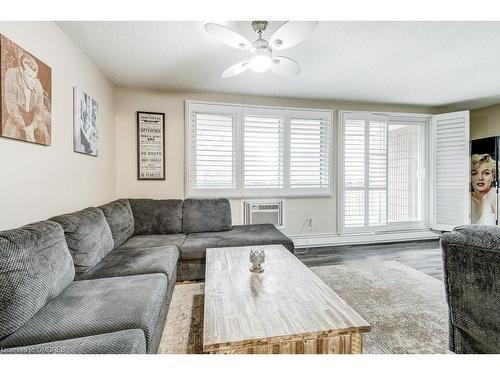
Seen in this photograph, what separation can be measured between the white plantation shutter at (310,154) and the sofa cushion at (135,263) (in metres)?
2.37

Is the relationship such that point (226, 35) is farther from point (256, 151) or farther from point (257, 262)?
point (256, 151)

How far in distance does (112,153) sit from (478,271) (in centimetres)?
374

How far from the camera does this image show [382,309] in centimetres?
200

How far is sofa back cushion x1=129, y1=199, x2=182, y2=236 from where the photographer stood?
9.70 ft

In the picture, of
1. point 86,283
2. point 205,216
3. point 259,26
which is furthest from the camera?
point 205,216

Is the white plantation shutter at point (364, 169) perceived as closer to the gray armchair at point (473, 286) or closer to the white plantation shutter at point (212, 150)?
the white plantation shutter at point (212, 150)

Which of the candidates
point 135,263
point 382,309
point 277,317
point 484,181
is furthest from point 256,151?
point 484,181

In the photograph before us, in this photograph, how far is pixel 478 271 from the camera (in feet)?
3.33

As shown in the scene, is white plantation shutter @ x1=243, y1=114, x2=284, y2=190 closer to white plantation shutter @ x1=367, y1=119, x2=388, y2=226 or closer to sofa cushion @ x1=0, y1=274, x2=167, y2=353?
white plantation shutter @ x1=367, y1=119, x2=388, y2=226

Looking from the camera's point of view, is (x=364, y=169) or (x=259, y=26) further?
(x=364, y=169)

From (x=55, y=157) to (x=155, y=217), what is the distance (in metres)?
1.28

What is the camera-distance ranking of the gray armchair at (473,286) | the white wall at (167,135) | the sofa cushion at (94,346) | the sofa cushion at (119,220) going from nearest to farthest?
the sofa cushion at (94,346) → the gray armchair at (473,286) → the sofa cushion at (119,220) → the white wall at (167,135)

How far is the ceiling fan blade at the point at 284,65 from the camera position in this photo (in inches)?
79.9

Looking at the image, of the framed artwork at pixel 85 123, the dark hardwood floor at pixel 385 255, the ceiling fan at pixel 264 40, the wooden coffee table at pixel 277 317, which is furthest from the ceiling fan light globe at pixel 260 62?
the dark hardwood floor at pixel 385 255
